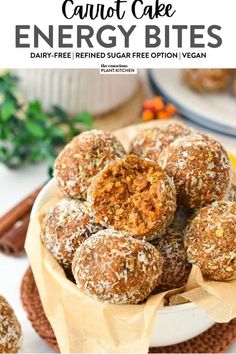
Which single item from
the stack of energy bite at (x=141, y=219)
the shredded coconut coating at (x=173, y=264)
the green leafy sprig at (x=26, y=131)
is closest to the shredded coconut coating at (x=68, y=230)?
the stack of energy bite at (x=141, y=219)

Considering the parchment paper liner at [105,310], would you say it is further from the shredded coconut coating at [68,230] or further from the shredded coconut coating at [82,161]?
the shredded coconut coating at [82,161]

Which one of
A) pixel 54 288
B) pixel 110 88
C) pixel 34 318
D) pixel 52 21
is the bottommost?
pixel 34 318

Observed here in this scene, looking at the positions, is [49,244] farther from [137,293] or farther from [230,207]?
[230,207]

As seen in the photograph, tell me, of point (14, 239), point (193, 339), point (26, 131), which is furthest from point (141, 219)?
point (26, 131)

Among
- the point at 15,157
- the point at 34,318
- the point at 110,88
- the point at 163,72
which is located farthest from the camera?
the point at 163,72

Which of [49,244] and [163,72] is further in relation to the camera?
[163,72]

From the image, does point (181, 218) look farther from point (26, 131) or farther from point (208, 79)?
point (208, 79)

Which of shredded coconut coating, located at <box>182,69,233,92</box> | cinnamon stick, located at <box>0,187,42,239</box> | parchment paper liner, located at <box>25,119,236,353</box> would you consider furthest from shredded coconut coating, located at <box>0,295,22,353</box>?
shredded coconut coating, located at <box>182,69,233,92</box>

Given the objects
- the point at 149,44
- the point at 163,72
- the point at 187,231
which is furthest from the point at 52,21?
the point at 163,72
